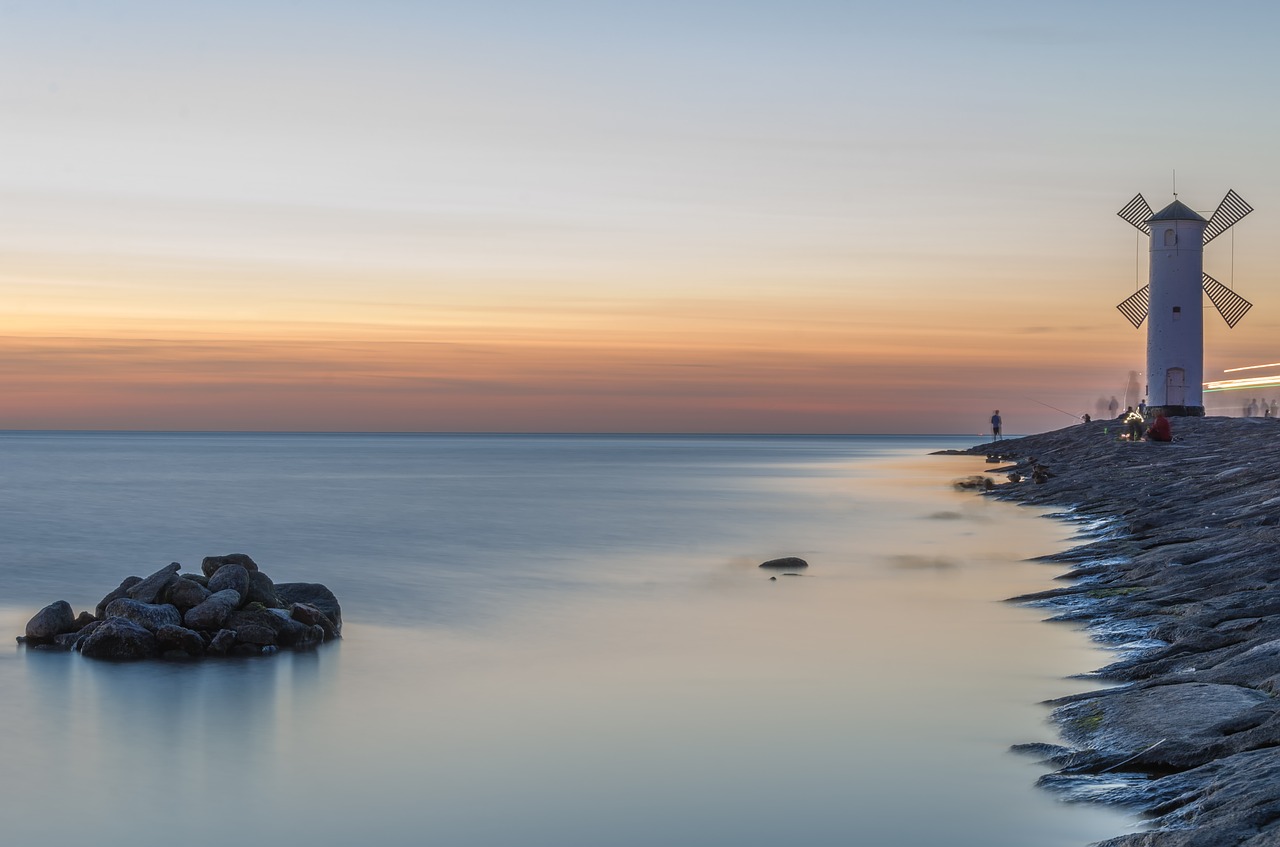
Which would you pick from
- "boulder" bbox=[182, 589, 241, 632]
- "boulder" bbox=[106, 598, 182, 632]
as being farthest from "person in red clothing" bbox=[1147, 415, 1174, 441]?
"boulder" bbox=[106, 598, 182, 632]

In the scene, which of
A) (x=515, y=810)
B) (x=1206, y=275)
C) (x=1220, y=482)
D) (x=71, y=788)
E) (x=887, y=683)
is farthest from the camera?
(x=1206, y=275)

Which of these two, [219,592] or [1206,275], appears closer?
[219,592]

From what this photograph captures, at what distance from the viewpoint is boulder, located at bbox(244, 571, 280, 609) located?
14.1 m

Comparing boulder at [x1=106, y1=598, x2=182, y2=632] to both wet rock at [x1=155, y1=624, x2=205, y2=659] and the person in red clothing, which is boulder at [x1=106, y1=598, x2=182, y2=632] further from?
the person in red clothing

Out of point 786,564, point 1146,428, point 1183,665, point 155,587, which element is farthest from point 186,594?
point 1146,428

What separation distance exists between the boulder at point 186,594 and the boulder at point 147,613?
0.15 meters

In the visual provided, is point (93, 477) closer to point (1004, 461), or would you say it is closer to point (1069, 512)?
point (1004, 461)

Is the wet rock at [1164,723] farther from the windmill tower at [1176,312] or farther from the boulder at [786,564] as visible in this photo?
the windmill tower at [1176,312]

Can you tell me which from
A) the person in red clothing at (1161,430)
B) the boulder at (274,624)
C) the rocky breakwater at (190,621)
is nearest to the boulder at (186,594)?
the rocky breakwater at (190,621)

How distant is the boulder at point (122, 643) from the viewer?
13.0m

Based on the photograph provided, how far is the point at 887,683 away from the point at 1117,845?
554cm

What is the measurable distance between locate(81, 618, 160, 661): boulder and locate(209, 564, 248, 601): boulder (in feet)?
3.14

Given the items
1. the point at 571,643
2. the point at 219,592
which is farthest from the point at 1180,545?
the point at 219,592

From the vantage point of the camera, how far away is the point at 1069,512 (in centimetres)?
2958
